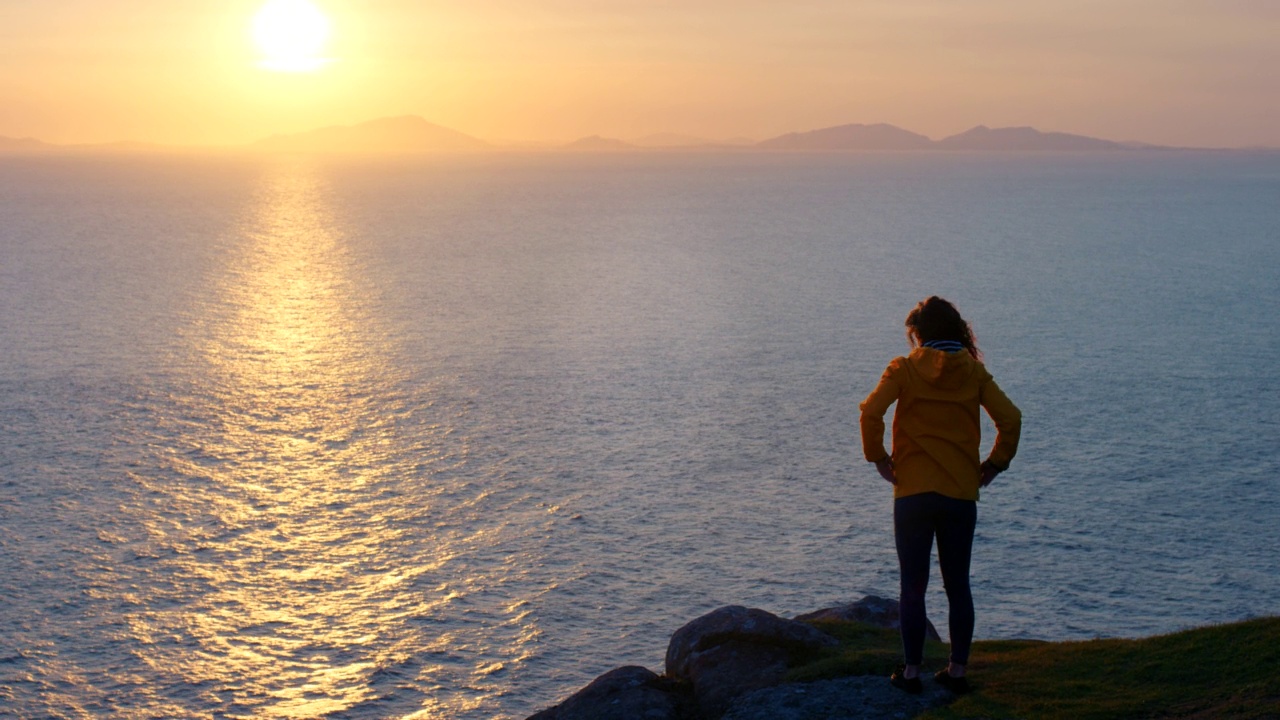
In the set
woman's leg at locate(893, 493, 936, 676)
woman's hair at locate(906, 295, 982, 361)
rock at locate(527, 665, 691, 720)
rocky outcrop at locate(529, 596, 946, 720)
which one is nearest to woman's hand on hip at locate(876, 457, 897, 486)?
woman's leg at locate(893, 493, 936, 676)

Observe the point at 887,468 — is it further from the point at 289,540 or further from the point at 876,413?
the point at 289,540

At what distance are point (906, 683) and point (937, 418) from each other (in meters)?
3.19

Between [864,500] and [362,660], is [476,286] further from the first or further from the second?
[362,660]

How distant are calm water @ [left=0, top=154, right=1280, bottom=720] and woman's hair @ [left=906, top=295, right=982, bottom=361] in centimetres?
2066

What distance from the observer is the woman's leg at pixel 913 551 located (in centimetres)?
1139

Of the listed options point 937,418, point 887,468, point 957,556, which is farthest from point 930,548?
point 937,418

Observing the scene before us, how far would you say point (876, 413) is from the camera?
11.4 meters

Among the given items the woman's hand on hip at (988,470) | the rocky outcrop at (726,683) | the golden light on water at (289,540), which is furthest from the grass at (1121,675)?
the golden light on water at (289,540)

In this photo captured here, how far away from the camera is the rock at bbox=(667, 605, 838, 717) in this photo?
1545 centimetres

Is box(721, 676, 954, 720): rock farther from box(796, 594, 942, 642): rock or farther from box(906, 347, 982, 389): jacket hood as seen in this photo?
box(796, 594, 942, 642): rock

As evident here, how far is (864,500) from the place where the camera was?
143ft

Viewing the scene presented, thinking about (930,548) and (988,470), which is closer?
(930,548)

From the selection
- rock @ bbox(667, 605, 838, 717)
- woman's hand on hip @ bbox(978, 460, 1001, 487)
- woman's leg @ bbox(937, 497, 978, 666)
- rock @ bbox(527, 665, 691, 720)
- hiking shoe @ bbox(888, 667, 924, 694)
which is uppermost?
woman's hand on hip @ bbox(978, 460, 1001, 487)

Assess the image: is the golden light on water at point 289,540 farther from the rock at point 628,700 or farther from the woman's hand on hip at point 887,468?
the woman's hand on hip at point 887,468
